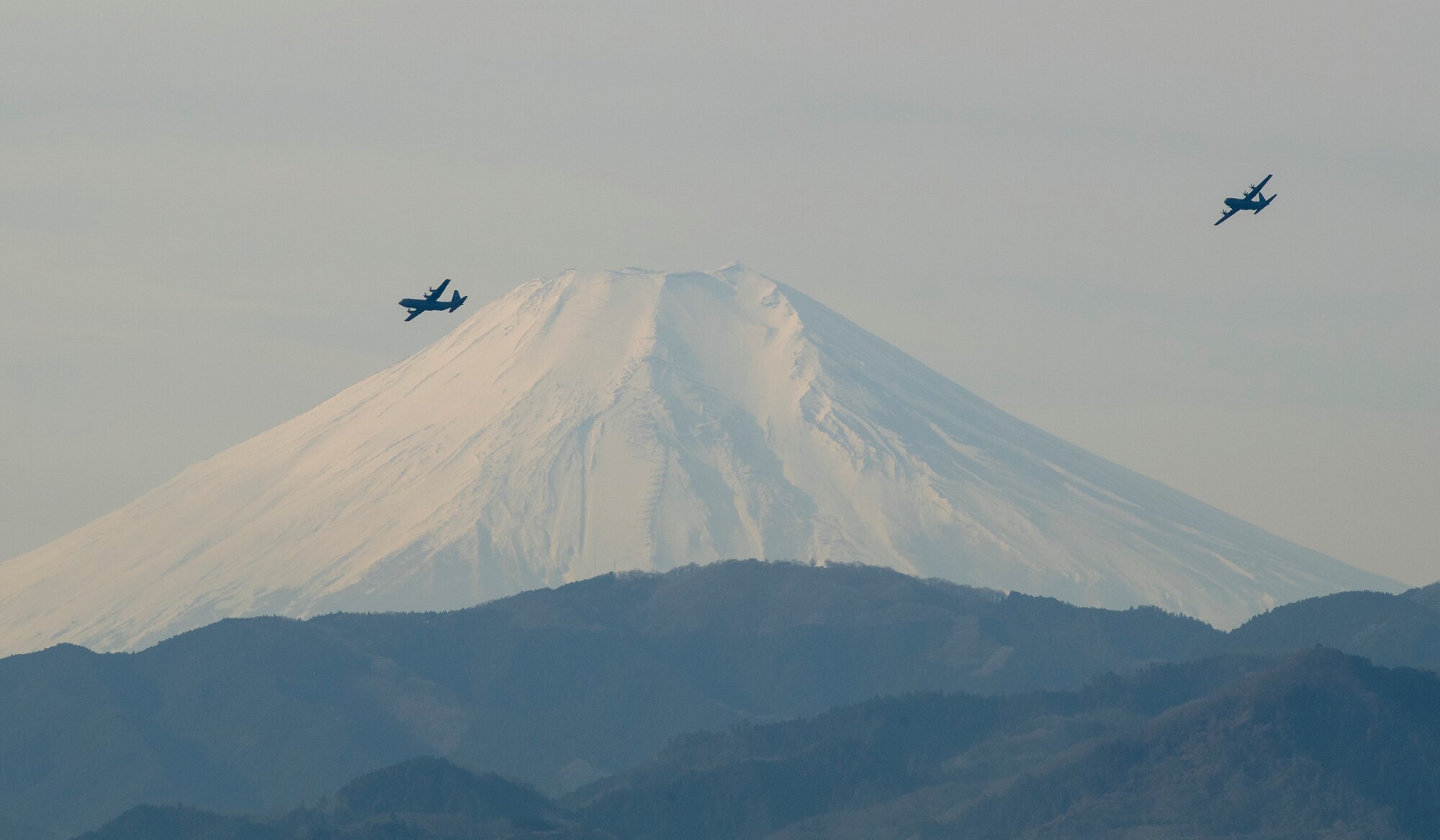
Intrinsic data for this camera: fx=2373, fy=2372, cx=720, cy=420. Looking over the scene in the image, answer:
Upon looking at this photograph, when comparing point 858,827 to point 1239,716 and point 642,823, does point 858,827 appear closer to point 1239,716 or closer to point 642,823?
point 642,823

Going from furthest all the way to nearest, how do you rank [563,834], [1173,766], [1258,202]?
[1173,766]
[563,834]
[1258,202]

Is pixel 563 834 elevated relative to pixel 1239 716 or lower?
lower

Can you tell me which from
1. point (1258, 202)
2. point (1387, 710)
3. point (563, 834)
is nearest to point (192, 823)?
point (563, 834)

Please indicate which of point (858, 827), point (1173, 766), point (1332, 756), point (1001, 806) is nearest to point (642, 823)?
point (858, 827)

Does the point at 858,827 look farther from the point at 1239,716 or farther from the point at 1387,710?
the point at 1387,710

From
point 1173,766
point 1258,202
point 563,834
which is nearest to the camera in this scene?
point 1258,202

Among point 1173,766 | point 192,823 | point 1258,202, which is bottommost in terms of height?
point 192,823

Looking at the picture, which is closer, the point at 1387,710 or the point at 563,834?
the point at 563,834

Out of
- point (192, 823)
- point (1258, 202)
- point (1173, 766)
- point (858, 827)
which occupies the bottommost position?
point (192, 823)

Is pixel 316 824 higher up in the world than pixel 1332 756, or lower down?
lower down
